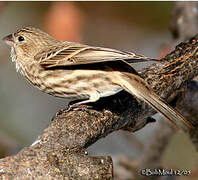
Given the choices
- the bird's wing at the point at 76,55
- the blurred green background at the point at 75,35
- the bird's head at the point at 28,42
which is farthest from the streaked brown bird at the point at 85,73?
the blurred green background at the point at 75,35

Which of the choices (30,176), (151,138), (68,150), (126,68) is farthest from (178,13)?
(30,176)

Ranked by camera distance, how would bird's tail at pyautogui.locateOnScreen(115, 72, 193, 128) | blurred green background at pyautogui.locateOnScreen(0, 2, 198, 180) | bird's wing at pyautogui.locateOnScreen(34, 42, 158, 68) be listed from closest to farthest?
bird's tail at pyautogui.locateOnScreen(115, 72, 193, 128) → bird's wing at pyautogui.locateOnScreen(34, 42, 158, 68) → blurred green background at pyautogui.locateOnScreen(0, 2, 198, 180)

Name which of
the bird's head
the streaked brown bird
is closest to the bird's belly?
the streaked brown bird

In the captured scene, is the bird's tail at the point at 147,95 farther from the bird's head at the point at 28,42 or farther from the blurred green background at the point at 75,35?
the blurred green background at the point at 75,35

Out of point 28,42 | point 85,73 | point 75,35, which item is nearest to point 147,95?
point 85,73

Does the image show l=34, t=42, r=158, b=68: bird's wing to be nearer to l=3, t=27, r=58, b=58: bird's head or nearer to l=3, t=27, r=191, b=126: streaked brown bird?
l=3, t=27, r=191, b=126: streaked brown bird

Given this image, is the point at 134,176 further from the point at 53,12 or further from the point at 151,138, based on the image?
the point at 53,12
